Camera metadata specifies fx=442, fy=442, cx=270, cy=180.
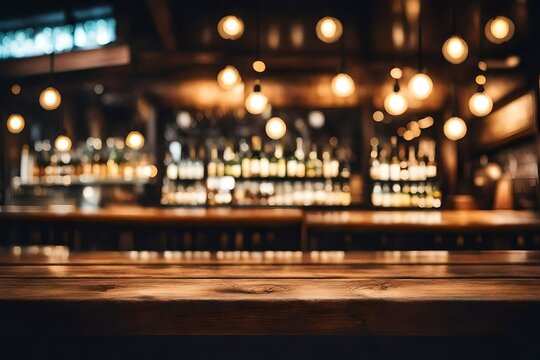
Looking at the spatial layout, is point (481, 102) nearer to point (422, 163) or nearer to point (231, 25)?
point (231, 25)

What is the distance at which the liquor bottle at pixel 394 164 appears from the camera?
600cm

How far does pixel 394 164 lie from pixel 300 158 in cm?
130

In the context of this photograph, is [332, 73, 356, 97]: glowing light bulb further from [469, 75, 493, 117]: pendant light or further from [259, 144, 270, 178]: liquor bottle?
[259, 144, 270, 178]: liquor bottle

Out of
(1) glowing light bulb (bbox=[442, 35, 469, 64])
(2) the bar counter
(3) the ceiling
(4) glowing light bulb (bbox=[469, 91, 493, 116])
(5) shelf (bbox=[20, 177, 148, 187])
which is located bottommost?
(2) the bar counter

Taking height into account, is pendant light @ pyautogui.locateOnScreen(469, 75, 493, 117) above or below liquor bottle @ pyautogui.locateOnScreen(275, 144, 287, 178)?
above

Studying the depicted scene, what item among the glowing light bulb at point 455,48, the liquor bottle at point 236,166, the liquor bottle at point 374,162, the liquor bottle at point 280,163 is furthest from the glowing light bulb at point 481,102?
the liquor bottle at point 236,166

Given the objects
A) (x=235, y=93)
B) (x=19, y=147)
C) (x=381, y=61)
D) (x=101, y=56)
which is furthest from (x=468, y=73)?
(x=19, y=147)

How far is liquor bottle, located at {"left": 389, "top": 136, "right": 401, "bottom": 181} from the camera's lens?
19.7ft

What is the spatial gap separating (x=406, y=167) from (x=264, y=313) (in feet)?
17.2

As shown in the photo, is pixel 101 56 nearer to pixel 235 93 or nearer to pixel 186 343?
pixel 235 93

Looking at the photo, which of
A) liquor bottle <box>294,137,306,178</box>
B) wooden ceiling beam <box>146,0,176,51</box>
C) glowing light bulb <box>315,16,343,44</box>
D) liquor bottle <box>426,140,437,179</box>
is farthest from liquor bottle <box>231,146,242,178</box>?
glowing light bulb <box>315,16,343,44</box>

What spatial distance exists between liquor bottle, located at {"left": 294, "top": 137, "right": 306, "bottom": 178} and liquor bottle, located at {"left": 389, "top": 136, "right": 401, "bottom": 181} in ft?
3.95

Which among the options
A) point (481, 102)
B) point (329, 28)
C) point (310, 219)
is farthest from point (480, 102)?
point (310, 219)

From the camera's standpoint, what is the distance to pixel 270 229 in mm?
4125
